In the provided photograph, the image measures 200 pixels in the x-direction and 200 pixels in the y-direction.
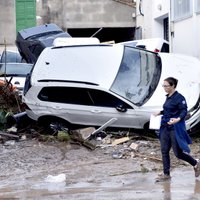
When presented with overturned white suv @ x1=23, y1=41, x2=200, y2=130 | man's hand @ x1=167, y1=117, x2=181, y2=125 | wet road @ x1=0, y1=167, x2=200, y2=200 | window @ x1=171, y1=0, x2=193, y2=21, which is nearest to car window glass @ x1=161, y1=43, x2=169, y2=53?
window @ x1=171, y1=0, x2=193, y2=21

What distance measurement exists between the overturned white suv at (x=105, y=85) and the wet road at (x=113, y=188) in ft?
9.11

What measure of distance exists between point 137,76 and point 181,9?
26.3 feet

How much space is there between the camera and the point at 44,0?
107 feet

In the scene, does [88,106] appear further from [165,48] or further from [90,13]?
[90,13]

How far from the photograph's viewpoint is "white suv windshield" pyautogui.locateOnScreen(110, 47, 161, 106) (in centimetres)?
1240

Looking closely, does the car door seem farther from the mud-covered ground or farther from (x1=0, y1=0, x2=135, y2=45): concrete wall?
(x1=0, y1=0, x2=135, y2=45): concrete wall

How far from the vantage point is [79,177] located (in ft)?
31.4

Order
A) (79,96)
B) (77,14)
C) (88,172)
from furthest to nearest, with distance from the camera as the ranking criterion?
1. (77,14)
2. (79,96)
3. (88,172)

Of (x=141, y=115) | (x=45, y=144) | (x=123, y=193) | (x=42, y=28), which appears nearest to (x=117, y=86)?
(x=141, y=115)

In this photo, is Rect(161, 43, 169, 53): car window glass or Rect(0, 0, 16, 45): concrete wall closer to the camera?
Rect(161, 43, 169, 53): car window glass

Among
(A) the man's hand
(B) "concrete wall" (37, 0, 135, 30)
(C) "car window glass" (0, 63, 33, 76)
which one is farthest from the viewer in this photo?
(B) "concrete wall" (37, 0, 135, 30)

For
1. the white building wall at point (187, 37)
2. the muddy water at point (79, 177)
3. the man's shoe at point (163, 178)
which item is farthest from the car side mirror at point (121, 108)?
the white building wall at point (187, 37)

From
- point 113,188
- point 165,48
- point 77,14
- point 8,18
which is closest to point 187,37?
point 165,48

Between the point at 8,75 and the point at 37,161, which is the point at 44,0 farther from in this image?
the point at 37,161
